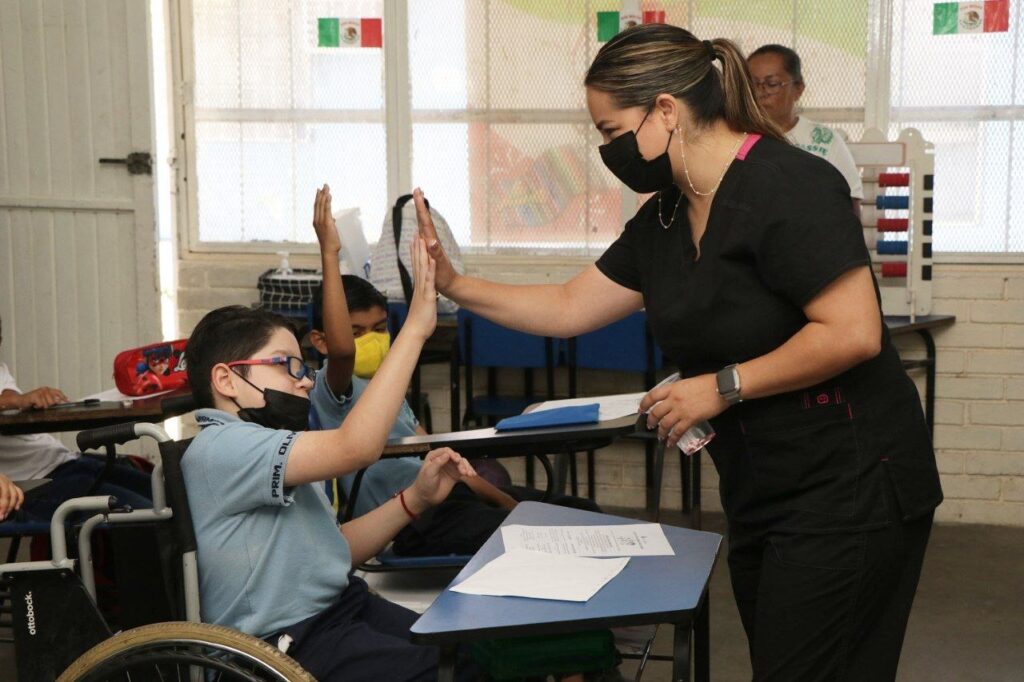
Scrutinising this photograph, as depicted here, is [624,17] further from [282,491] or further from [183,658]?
[183,658]

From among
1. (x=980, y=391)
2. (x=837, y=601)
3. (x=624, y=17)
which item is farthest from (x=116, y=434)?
(x=980, y=391)

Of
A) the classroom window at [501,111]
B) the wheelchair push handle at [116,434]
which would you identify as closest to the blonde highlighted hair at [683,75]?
the wheelchair push handle at [116,434]

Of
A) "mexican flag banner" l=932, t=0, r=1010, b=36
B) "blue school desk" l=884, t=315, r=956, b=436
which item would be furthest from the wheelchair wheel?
"mexican flag banner" l=932, t=0, r=1010, b=36

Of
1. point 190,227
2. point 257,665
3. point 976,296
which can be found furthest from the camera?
point 190,227

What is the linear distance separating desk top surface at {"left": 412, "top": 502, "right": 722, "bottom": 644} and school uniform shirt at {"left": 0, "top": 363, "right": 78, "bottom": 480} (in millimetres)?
1693

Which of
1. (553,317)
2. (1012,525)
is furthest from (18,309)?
(1012,525)

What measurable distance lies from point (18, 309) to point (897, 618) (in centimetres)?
423

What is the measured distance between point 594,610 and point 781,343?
1.56 feet

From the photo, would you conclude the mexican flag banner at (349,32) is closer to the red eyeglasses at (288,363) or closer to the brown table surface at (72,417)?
the brown table surface at (72,417)

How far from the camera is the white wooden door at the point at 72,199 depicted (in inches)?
195

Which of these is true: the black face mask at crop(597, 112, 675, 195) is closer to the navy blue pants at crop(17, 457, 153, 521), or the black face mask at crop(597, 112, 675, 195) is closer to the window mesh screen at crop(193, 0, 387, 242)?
the navy blue pants at crop(17, 457, 153, 521)

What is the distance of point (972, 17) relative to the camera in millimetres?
4520

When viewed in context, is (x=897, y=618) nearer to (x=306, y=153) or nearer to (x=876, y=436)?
(x=876, y=436)

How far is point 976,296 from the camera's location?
181 inches
